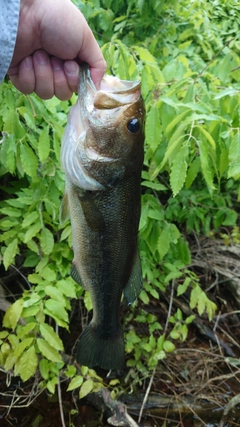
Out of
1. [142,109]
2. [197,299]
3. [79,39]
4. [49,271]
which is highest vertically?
[79,39]

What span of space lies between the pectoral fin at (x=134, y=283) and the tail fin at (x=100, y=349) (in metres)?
0.27

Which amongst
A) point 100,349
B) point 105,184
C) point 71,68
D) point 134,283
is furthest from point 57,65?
point 100,349

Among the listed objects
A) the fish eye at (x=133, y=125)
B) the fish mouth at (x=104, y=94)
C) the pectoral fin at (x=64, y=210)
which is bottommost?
the pectoral fin at (x=64, y=210)

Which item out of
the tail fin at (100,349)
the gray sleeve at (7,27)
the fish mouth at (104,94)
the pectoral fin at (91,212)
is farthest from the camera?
the tail fin at (100,349)

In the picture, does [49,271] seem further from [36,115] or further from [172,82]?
[172,82]

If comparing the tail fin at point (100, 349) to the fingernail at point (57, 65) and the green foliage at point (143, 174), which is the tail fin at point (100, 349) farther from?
the fingernail at point (57, 65)

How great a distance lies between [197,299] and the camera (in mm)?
2822

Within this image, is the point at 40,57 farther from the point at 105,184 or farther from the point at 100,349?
the point at 100,349

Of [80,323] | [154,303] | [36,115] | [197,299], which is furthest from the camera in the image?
[154,303]

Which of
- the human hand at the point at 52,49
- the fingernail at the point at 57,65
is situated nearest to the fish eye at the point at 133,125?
the human hand at the point at 52,49

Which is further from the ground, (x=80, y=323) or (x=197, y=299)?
(x=197, y=299)

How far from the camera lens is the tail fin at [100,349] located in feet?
6.07

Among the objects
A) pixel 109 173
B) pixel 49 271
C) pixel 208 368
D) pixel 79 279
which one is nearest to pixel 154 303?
pixel 208 368

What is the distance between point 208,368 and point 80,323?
123cm
